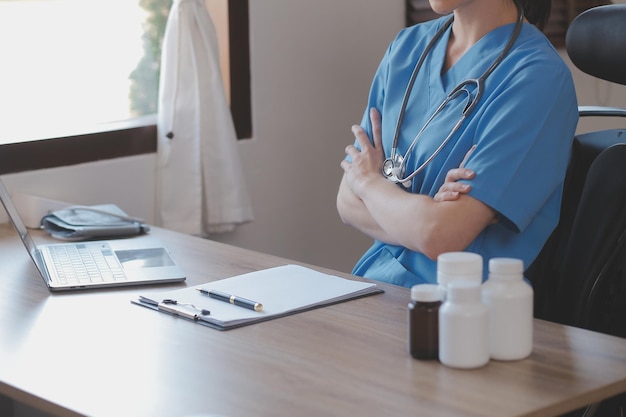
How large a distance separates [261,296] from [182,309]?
137mm

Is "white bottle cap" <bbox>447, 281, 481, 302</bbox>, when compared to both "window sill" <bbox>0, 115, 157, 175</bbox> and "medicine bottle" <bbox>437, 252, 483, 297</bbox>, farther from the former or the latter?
"window sill" <bbox>0, 115, 157, 175</bbox>

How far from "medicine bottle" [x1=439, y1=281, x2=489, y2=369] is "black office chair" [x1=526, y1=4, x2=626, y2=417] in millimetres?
466

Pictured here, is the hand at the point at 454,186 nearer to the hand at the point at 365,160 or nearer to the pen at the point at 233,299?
the hand at the point at 365,160

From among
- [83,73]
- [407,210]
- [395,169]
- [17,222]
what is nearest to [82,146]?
[83,73]

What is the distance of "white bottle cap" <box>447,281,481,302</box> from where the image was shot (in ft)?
4.32

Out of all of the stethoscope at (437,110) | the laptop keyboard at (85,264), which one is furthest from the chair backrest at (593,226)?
the laptop keyboard at (85,264)

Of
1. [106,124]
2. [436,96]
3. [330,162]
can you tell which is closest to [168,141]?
[106,124]

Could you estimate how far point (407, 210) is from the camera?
1.79 metres

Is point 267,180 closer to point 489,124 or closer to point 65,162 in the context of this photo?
point 65,162

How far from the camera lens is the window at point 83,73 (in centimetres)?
247

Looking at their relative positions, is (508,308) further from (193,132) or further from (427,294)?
(193,132)

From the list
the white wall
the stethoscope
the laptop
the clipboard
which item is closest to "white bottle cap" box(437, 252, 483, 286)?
the clipboard

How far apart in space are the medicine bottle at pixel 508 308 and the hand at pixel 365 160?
60 cm

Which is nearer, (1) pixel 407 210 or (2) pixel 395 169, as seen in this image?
(1) pixel 407 210
